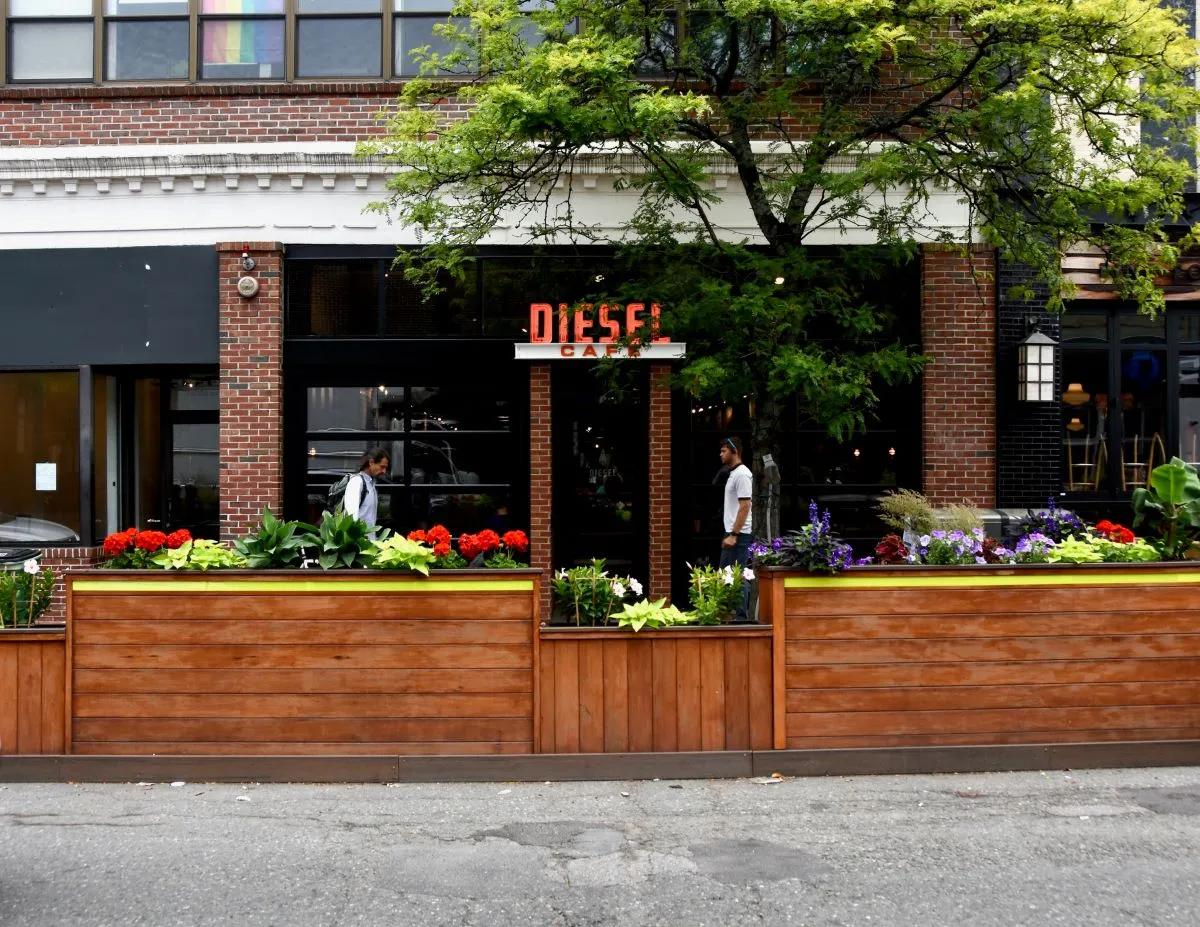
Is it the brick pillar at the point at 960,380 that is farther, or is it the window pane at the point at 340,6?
the window pane at the point at 340,6

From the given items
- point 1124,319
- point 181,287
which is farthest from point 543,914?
point 1124,319

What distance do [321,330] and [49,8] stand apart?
4.78 metres

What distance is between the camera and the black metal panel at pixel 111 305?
1165 cm

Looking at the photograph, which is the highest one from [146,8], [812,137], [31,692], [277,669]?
[146,8]

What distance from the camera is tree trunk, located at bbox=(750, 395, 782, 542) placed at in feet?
29.3

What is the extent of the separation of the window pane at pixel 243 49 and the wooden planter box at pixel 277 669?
23.9 ft

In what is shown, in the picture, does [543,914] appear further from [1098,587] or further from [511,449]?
[511,449]

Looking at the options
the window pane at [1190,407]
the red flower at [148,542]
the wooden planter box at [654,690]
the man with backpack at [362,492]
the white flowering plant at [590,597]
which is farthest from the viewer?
the window pane at [1190,407]

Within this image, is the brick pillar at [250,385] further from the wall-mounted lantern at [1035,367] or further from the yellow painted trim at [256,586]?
the wall-mounted lantern at [1035,367]

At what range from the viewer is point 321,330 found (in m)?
11.8

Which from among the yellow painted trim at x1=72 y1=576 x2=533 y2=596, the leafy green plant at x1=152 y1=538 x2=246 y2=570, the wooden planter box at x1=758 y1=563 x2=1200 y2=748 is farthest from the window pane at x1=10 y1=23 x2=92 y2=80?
the wooden planter box at x1=758 y1=563 x2=1200 y2=748

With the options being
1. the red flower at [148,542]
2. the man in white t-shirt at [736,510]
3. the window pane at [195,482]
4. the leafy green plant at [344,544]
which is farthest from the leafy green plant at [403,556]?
the window pane at [195,482]

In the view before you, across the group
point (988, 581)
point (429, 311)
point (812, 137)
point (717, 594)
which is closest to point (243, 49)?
point (429, 311)

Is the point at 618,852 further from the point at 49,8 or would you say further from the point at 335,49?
the point at 49,8
